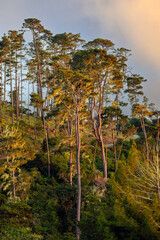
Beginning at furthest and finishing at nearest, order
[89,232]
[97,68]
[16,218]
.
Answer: [97,68], [16,218], [89,232]

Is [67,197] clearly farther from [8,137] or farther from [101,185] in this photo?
[8,137]

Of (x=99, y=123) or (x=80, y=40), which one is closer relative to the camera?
(x=99, y=123)

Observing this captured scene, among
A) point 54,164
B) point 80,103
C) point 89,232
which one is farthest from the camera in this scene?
point 54,164

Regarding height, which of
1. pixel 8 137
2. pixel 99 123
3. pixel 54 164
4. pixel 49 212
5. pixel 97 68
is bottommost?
pixel 49 212

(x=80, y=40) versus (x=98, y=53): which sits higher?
(x=80, y=40)

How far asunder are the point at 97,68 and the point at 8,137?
1156cm

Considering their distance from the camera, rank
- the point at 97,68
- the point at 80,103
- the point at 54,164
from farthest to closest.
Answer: the point at 54,164 → the point at 97,68 → the point at 80,103

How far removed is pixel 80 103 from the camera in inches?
653

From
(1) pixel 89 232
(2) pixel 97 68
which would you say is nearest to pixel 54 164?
(2) pixel 97 68

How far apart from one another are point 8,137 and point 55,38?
1812 centimetres

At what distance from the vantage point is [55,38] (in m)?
28.3

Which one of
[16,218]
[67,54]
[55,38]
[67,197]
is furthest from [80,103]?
[55,38]

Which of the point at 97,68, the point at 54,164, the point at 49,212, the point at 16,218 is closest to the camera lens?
the point at 16,218

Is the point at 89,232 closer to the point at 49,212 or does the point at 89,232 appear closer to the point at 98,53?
the point at 49,212
